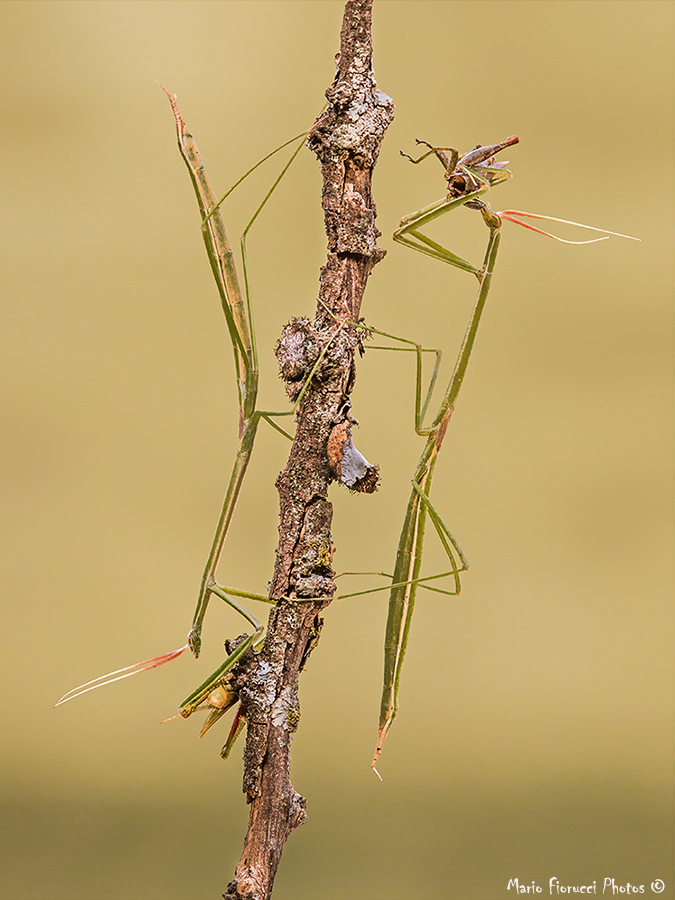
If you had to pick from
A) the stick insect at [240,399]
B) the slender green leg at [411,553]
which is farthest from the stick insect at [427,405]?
the stick insect at [240,399]

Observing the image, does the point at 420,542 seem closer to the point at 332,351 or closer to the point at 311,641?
the point at 311,641

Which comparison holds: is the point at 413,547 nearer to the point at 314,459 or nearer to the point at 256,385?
the point at 314,459

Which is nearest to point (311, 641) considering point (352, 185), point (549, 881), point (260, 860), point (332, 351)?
point (260, 860)

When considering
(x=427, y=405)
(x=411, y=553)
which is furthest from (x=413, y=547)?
(x=427, y=405)

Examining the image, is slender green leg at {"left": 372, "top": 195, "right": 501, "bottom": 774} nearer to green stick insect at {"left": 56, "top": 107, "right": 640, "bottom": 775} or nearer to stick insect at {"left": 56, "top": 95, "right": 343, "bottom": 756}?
green stick insect at {"left": 56, "top": 107, "right": 640, "bottom": 775}

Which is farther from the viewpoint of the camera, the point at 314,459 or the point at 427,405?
the point at 427,405

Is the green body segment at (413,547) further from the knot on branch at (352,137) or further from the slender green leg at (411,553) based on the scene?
the knot on branch at (352,137)

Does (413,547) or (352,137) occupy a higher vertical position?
(352,137)
